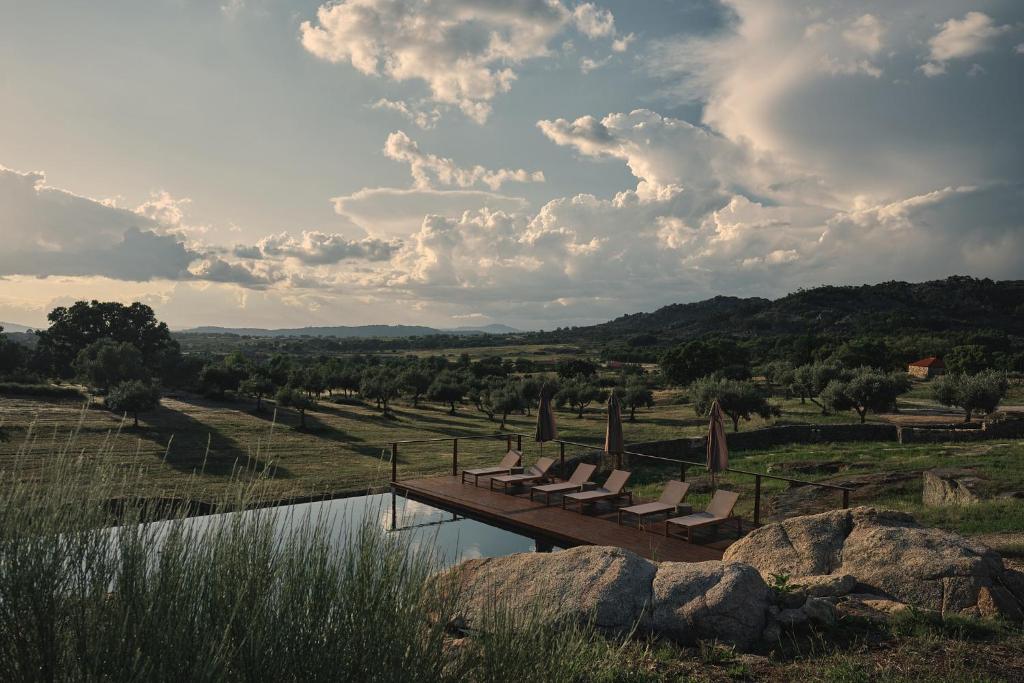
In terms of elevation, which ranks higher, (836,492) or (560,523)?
(560,523)

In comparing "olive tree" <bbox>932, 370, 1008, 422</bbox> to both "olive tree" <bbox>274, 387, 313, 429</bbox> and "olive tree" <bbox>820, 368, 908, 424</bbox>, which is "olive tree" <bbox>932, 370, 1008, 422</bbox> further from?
"olive tree" <bbox>274, 387, 313, 429</bbox>

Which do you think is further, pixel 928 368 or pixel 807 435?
pixel 928 368

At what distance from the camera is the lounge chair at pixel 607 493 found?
1162 centimetres

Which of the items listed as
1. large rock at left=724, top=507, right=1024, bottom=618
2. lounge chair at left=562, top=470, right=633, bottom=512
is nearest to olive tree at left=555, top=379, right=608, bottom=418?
lounge chair at left=562, top=470, right=633, bottom=512

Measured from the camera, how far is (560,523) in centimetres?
1090

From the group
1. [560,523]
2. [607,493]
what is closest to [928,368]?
[607,493]

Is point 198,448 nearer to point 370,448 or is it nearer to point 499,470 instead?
point 370,448

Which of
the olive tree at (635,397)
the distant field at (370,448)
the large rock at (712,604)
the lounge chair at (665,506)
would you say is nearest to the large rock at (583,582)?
the large rock at (712,604)

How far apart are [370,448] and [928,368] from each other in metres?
52.9

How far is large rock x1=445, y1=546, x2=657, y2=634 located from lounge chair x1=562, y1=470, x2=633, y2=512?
4520 mm

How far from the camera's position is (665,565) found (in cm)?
666

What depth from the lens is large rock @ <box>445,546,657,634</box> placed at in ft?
19.7

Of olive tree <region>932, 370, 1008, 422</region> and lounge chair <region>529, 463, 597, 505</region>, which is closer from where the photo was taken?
lounge chair <region>529, 463, 597, 505</region>

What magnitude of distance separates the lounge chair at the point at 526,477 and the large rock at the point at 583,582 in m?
5.85
